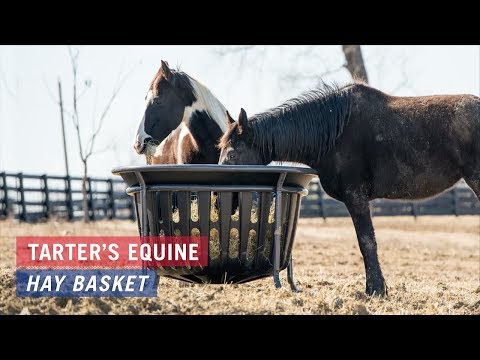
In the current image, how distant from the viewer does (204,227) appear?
5.31 metres

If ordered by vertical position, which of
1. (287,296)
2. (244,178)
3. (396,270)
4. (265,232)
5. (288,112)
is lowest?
(396,270)

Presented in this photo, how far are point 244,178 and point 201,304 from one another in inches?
40.3

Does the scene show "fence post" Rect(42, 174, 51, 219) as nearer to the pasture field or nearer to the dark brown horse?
the pasture field

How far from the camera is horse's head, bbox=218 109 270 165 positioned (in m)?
5.74

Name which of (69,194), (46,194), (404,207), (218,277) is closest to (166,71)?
(218,277)

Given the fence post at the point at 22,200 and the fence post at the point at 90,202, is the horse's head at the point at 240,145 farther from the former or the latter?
the fence post at the point at 90,202

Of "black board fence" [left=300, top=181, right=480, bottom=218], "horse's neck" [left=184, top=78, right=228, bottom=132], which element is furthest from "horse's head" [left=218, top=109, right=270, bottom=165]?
"black board fence" [left=300, top=181, right=480, bottom=218]

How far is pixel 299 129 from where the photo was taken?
5.90 meters

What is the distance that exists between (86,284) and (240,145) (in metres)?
1.56

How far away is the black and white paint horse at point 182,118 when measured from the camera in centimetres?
673

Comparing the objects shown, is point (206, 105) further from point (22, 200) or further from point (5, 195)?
point (22, 200)

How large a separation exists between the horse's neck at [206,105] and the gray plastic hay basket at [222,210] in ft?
5.03
